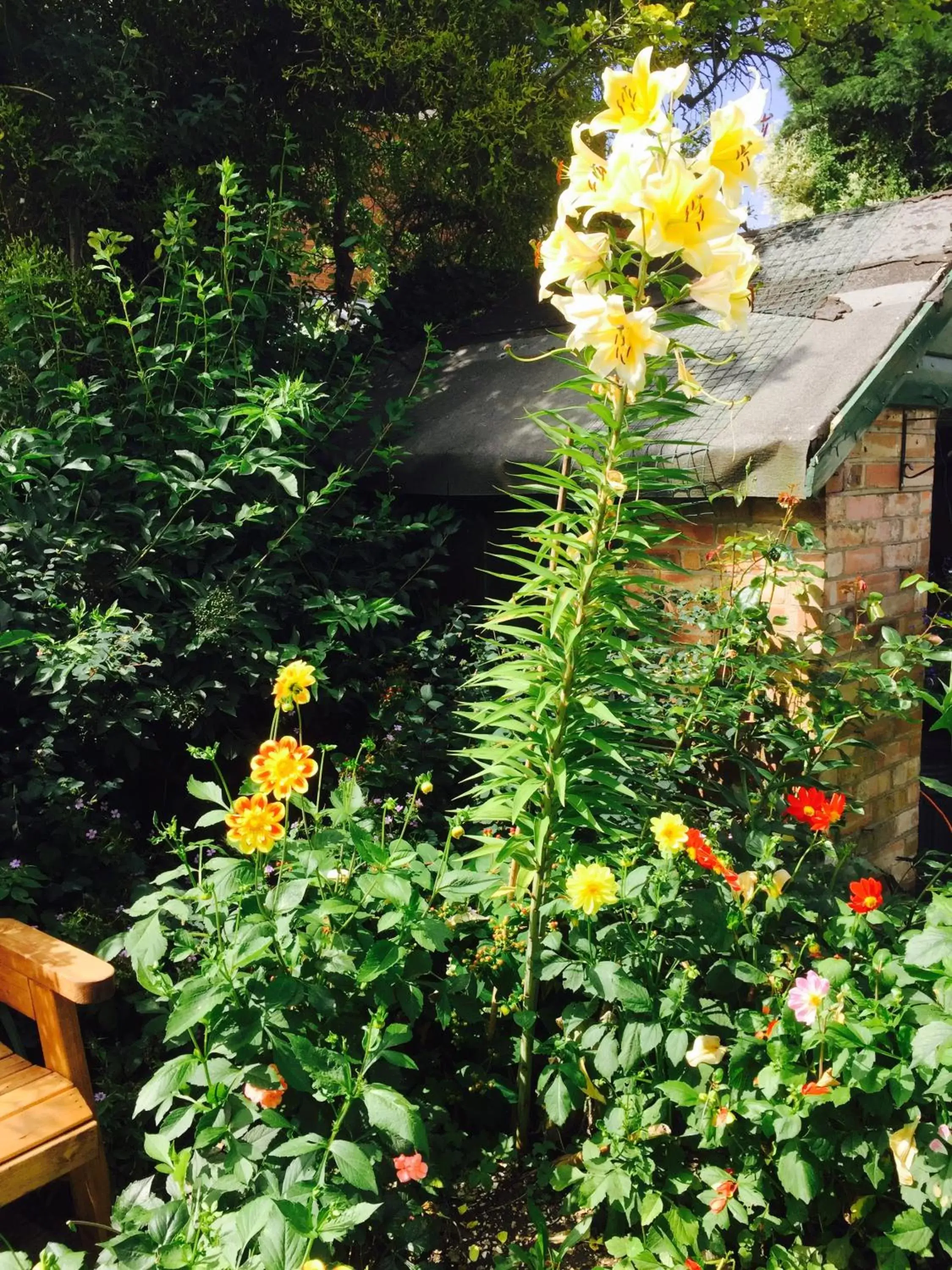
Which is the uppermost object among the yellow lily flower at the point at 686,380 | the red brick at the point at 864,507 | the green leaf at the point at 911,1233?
the yellow lily flower at the point at 686,380

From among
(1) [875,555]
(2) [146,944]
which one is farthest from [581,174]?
(1) [875,555]

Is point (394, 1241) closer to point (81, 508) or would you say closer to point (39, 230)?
point (81, 508)

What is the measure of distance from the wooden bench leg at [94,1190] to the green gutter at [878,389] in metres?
2.42

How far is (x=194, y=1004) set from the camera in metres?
1.67

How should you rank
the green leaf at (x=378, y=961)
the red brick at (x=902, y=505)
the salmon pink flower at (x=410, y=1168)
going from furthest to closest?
the red brick at (x=902, y=505) → the green leaf at (x=378, y=961) → the salmon pink flower at (x=410, y=1168)

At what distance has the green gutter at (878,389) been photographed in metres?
2.70

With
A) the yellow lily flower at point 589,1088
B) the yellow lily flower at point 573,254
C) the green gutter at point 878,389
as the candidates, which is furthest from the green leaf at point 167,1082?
the green gutter at point 878,389

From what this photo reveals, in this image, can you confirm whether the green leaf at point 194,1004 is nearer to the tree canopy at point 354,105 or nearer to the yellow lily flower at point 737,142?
the yellow lily flower at point 737,142

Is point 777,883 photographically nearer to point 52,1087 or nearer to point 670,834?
point 670,834

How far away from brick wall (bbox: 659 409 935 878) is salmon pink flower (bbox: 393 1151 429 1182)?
1745 mm

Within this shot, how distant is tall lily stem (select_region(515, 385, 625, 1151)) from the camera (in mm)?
1871

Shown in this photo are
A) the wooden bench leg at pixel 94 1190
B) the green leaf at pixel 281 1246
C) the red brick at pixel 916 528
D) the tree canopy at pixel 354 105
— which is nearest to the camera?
the green leaf at pixel 281 1246

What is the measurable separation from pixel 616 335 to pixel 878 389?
1.54 metres

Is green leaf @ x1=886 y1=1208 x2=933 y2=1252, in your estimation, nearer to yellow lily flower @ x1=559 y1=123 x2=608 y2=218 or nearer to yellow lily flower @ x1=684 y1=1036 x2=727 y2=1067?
yellow lily flower @ x1=684 y1=1036 x2=727 y2=1067
